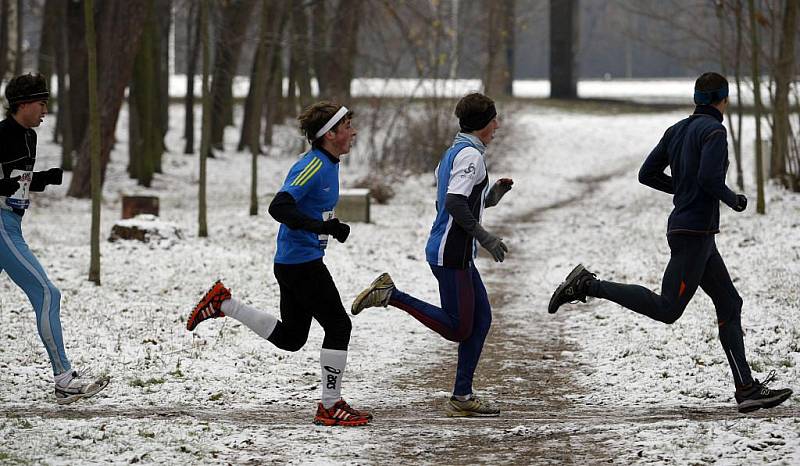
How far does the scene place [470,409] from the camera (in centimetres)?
712

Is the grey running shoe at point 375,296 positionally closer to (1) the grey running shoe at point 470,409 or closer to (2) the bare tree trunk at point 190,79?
(1) the grey running shoe at point 470,409

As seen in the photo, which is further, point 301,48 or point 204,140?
point 301,48

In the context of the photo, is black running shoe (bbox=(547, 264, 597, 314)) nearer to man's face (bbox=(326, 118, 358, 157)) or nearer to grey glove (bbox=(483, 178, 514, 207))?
grey glove (bbox=(483, 178, 514, 207))

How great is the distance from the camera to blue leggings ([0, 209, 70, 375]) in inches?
282

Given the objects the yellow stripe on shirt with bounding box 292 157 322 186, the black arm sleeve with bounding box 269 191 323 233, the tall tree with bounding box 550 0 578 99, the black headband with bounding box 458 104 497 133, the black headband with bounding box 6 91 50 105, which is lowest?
the black arm sleeve with bounding box 269 191 323 233

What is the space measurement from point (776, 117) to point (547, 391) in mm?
14866

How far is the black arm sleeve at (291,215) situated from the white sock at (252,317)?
77 centimetres

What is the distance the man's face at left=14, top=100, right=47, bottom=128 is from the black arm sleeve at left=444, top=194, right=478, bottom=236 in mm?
2595

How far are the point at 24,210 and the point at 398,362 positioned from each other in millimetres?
3350

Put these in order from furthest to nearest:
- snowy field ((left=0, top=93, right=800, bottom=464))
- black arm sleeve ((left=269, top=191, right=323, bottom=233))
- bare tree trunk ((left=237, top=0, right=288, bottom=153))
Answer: bare tree trunk ((left=237, top=0, right=288, bottom=153))
black arm sleeve ((left=269, top=191, right=323, bottom=233))
snowy field ((left=0, top=93, right=800, bottom=464))

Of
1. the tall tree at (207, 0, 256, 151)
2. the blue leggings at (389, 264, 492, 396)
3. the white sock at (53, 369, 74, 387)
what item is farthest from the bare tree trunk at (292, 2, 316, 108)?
the blue leggings at (389, 264, 492, 396)

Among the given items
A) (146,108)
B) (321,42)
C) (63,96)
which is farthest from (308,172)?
(63,96)

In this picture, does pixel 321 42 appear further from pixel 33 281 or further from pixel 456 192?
pixel 456 192

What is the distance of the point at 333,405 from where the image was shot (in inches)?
269
